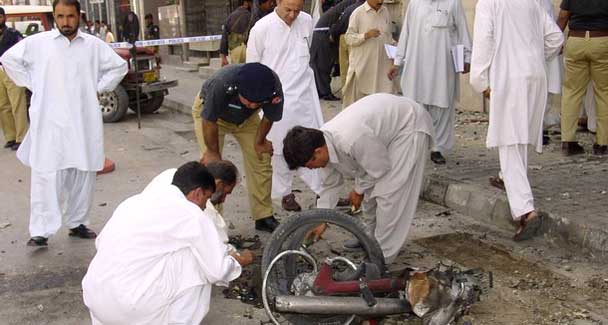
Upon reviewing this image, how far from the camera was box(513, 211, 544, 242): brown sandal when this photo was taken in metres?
5.63

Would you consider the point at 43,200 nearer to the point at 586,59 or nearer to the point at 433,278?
the point at 433,278

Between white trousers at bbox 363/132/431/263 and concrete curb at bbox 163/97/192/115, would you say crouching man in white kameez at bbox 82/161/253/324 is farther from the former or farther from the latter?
concrete curb at bbox 163/97/192/115

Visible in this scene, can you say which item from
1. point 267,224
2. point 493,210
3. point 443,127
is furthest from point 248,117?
point 443,127

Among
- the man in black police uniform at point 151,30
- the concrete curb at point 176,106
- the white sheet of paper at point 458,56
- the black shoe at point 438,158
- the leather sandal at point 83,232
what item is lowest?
the concrete curb at point 176,106

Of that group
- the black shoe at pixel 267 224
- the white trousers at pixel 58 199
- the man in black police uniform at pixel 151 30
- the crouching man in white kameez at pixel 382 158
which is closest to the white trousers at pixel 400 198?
the crouching man in white kameez at pixel 382 158

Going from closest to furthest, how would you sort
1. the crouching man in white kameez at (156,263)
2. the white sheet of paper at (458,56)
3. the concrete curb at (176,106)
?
the crouching man in white kameez at (156,263)
the white sheet of paper at (458,56)
the concrete curb at (176,106)

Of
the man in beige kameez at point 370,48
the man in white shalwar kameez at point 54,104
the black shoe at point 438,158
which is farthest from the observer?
the man in beige kameez at point 370,48

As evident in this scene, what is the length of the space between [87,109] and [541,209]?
11.5ft

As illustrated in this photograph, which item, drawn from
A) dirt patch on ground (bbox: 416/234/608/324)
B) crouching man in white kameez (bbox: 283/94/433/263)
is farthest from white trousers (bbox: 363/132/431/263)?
dirt patch on ground (bbox: 416/234/608/324)

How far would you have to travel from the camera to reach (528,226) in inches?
224

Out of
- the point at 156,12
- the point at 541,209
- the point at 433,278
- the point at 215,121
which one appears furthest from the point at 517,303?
the point at 156,12

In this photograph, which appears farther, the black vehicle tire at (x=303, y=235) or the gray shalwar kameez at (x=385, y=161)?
the gray shalwar kameez at (x=385, y=161)

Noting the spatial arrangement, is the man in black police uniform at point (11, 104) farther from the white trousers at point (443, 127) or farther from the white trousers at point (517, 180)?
the white trousers at point (517, 180)

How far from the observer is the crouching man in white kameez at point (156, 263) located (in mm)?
3697
